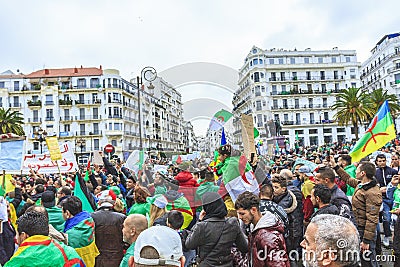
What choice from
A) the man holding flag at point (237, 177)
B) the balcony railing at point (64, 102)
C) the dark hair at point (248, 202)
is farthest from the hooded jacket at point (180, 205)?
the balcony railing at point (64, 102)

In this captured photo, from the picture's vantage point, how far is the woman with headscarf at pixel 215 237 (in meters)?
3.83

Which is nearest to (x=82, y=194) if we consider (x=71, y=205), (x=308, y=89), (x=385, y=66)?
(x=71, y=205)

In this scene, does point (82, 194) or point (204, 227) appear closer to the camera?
point (204, 227)

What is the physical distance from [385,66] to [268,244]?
73280 mm

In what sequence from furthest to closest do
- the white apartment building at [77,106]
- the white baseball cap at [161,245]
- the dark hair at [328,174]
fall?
1. the white apartment building at [77,106]
2. the dark hair at [328,174]
3. the white baseball cap at [161,245]

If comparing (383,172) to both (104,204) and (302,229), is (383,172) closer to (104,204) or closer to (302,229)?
(302,229)

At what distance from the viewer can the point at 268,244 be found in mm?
3600

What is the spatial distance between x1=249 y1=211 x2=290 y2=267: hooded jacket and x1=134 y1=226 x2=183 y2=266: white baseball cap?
50.9 inches

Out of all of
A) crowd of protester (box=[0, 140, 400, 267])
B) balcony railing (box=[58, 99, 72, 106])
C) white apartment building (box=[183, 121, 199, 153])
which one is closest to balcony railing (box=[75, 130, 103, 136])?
balcony railing (box=[58, 99, 72, 106])

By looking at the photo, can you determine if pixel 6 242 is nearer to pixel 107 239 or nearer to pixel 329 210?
pixel 107 239

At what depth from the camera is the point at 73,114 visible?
63625 millimetres

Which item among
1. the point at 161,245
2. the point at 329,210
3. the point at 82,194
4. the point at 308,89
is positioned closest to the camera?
the point at 161,245

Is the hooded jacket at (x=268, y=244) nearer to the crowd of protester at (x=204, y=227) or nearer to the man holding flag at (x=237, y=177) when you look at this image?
the crowd of protester at (x=204, y=227)

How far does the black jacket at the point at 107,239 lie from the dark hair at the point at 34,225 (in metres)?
1.69
